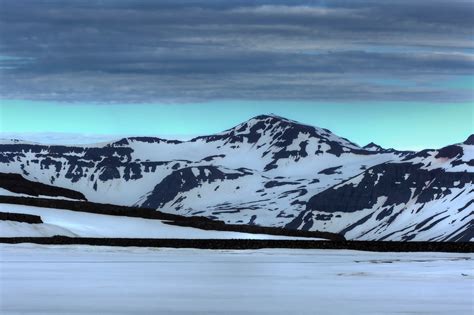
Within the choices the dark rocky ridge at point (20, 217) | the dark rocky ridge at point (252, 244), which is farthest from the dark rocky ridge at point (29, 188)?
the dark rocky ridge at point (252, 244)

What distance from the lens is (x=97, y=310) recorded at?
38.5 meters

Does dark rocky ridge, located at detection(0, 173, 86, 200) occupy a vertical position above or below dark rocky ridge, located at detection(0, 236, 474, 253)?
above

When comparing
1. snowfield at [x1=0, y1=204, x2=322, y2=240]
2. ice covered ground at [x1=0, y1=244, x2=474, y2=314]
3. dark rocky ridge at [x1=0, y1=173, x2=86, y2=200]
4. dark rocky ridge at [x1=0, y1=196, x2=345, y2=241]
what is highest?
dark rocky ridge at [x1=0, y1=173, x2=86, y2=200]

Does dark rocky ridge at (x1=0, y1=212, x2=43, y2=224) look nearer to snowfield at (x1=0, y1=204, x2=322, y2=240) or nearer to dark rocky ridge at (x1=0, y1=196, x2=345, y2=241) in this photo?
snowfield at (x1=0, y1=204, x2=322, y2=240)

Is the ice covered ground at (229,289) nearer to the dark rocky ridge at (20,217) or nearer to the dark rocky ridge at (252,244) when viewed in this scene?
the dark rocky ridge at (252,244)

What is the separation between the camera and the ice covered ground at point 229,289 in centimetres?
3931

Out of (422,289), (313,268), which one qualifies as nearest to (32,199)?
(313,268)

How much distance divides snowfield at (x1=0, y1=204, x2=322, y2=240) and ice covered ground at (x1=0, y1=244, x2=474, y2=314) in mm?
62077

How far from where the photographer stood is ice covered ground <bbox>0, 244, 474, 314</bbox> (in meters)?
39.3

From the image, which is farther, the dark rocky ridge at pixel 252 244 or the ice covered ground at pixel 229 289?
the dark rocky ridge at pixel 252 244

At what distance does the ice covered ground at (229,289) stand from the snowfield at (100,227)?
6208 centimetres

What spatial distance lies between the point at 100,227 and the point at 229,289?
9952cm

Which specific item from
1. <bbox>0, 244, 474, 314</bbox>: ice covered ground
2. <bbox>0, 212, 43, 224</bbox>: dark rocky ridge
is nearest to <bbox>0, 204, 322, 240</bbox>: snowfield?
<bbox>0, 212, 43, 224</bbox>: dark rocky ridge

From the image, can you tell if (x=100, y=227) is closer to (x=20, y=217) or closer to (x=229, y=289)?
(x=20, y=217)
